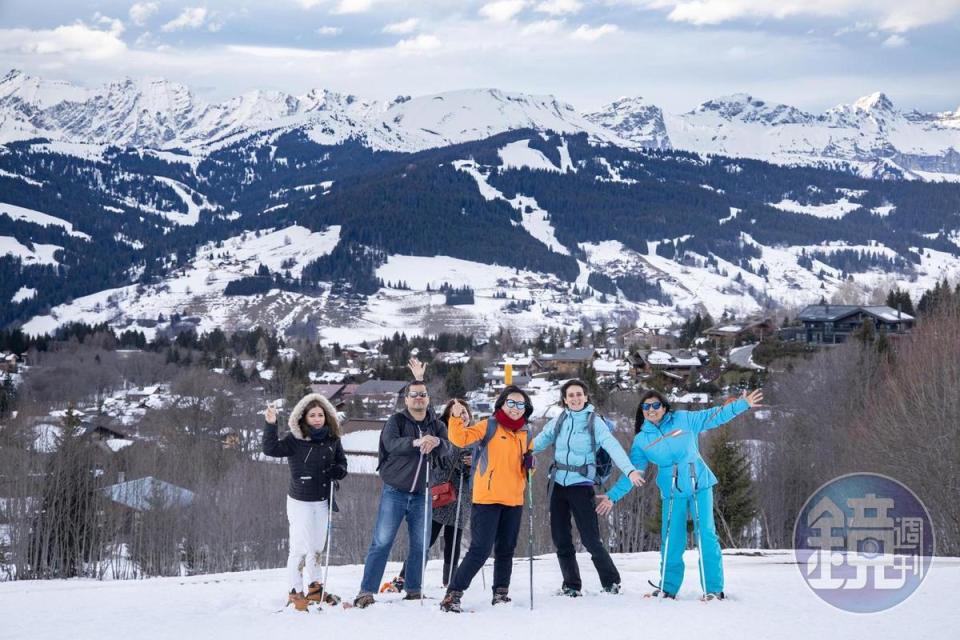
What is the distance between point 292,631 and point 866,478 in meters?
17.4

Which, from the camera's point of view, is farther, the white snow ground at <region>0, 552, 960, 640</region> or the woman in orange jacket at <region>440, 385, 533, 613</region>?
the woman in orange jacket at <region>440, 385, 533, 613</region>

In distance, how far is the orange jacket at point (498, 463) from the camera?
8.22 metres

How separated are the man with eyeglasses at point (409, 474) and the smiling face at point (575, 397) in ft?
3.99

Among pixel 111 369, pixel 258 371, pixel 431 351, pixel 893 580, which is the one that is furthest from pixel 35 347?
pixel 893 580

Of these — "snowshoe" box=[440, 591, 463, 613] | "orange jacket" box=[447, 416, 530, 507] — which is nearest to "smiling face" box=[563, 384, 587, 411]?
"orange jacket" box=[447, 416, 530, 507]

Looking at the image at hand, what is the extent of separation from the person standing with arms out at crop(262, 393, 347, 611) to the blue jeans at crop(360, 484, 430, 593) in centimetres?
42

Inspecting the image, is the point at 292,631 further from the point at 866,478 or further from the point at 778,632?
the point at 866,478

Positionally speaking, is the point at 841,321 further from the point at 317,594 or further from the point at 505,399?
the point at 317,594

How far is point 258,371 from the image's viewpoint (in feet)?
324

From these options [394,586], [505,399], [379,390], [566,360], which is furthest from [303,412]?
[566,360]

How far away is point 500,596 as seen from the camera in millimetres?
8383

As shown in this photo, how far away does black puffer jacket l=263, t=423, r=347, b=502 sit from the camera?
27.7 ft

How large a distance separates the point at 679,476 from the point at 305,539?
11.6 ft

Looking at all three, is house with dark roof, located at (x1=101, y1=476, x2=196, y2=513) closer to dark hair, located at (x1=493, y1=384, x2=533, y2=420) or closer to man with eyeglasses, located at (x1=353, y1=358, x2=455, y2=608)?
man with eyeglasses, located at (x1=353, y1=358, x2=455, y2=608)
